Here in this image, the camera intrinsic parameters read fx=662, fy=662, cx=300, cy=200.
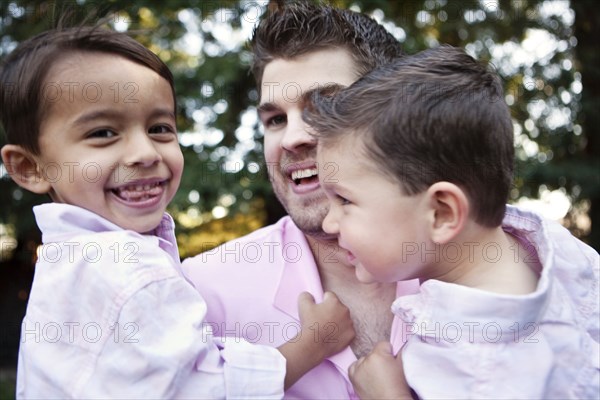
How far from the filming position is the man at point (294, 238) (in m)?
2.15

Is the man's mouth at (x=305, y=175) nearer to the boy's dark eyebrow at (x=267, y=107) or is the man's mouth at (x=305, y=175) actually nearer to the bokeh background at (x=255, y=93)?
the boy's dark eyebrow at (x=267, y=107)

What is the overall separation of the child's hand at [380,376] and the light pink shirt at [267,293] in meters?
0.15

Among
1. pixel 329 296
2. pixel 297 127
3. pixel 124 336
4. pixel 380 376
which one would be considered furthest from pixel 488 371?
pixel 297 127

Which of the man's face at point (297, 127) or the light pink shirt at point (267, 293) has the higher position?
the man's face at point (297, 127)

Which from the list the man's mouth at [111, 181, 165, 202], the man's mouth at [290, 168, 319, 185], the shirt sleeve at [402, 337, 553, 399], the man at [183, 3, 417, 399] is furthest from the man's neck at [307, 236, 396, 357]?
the man's mouth at [111, 181, 165, 202]

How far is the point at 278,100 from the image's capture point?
229 cm

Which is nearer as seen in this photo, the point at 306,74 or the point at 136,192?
the point at 136,192

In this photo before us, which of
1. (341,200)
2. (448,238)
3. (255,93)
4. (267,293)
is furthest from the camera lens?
(255,93)

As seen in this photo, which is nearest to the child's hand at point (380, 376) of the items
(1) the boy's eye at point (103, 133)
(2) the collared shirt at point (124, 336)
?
(2) the collared shirt at point (124, 336)

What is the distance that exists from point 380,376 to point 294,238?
79 cm

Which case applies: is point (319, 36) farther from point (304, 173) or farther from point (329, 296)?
point (329, 296)

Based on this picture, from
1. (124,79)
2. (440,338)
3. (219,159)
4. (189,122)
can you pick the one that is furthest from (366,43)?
(189,122)

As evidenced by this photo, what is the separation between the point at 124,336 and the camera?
157 centimetres

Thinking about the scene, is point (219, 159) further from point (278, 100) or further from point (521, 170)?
point (278, 100)
